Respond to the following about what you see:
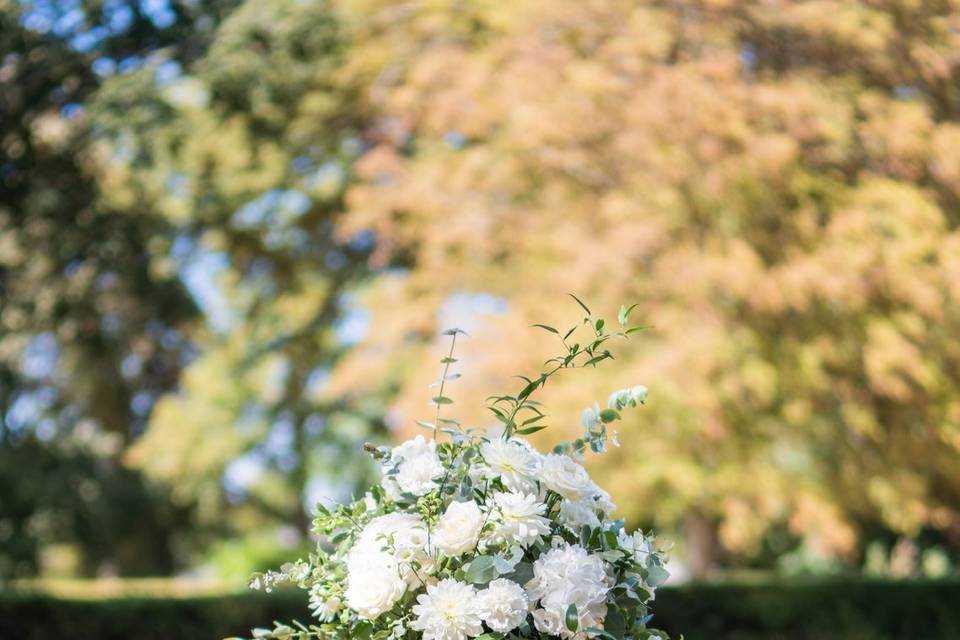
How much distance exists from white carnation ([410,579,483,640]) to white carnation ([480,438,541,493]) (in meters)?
0.23

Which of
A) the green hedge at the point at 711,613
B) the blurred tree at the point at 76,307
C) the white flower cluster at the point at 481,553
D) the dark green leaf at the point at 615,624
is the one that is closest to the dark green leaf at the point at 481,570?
the white flower cluster at the point at 481,553

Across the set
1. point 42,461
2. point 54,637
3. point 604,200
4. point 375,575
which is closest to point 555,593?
point 375,575

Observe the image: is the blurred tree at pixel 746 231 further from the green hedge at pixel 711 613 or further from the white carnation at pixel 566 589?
the white carnation at pixel 566 589

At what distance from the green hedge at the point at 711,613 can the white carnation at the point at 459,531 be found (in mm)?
4959

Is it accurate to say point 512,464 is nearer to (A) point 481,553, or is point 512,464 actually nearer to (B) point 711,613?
(A) point 481,553

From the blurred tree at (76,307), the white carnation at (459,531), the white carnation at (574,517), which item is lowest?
the blurred tree at (76,307)

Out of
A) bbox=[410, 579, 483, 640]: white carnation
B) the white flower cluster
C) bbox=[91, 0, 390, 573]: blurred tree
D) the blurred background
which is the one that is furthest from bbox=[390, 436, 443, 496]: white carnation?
bbox=[91, 0, 390, 573]: blurred tree

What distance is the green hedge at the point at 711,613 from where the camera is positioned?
6.34 metres

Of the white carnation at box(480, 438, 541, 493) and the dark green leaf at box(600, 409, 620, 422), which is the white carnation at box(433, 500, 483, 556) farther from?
the dark green leaf at box(600, 409, 620, 422)

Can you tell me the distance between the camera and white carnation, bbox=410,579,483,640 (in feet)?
6.06

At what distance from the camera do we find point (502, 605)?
1.84m

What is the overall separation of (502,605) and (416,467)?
0.34 m

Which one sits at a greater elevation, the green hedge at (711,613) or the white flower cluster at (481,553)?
the white flower cluster at (481,553)

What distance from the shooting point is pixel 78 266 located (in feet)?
37.3
